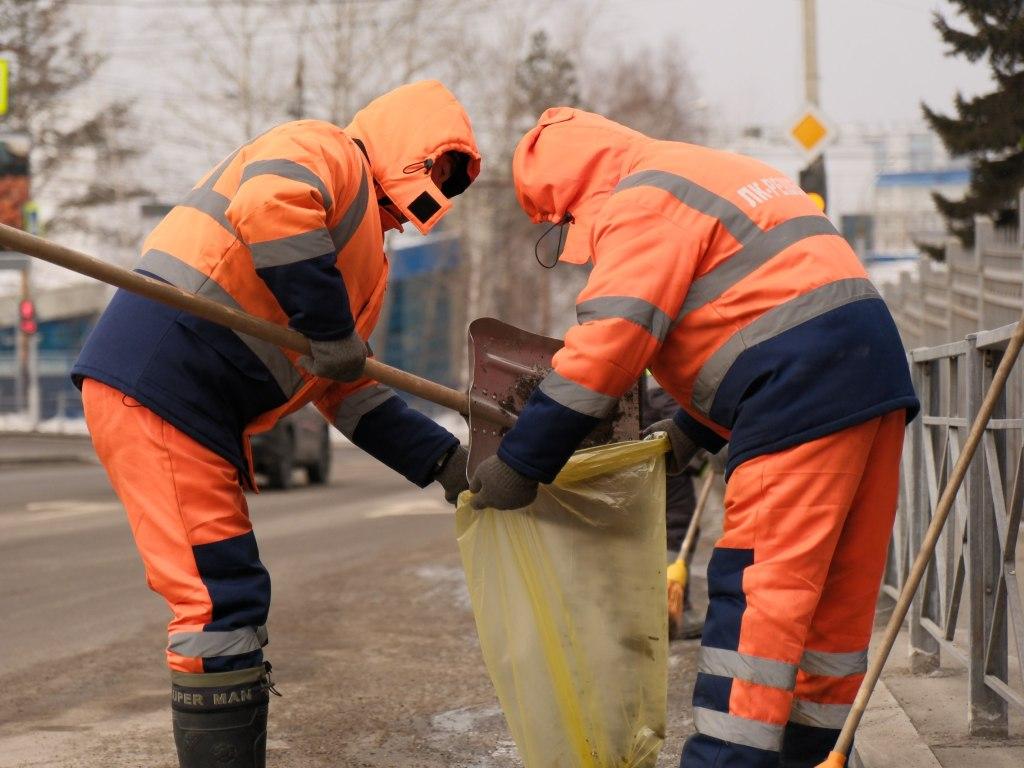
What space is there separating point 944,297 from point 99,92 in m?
27.6

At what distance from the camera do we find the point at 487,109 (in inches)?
1398

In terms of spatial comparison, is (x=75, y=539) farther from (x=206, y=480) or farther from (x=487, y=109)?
(x=487, y=109)

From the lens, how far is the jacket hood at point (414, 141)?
11.7 feet

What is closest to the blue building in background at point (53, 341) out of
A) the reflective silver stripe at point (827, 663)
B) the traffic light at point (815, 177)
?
the traffic light at point (815, 177)

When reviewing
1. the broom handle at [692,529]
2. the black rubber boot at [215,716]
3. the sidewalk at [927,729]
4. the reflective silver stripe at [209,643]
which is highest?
the reflective silver stripe at [209,643]

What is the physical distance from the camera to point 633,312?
114 inches

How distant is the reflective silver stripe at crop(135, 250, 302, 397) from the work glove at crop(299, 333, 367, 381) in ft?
0.24

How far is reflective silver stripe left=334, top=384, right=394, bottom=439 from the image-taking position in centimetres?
398

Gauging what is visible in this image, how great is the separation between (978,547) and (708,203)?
1600mm

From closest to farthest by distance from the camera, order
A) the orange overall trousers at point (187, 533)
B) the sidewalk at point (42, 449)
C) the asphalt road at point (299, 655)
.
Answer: the orange overall trousers at point (187, 533)
the asphalt road at point (299, 655)
the sidewalk at point (42, 449)

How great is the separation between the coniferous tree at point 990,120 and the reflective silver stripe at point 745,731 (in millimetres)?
9181

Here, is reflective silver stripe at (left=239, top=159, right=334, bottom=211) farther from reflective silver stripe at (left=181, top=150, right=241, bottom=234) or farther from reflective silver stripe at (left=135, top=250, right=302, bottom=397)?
reflective silver stripe at (left=135, top=250, right=302, bottom=397)

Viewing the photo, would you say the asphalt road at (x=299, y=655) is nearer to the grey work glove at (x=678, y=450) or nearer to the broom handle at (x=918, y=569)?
the grey work glove at (x=678, y=450)

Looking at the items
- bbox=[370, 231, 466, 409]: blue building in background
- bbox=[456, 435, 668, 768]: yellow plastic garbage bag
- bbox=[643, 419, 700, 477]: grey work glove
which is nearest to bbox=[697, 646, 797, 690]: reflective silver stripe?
bbox=[456, 435, 668, 768]: yellow plastic garbage bag
